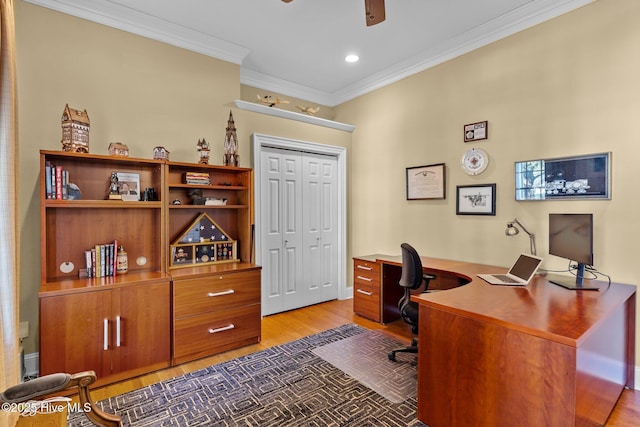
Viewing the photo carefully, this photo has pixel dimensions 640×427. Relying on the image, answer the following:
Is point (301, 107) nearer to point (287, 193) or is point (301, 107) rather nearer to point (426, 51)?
point (287, 193)

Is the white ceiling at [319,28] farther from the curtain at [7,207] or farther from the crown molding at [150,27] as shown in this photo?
the curtain at [7,207]

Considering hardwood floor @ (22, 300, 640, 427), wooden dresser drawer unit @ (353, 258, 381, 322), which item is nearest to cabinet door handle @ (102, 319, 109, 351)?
hardwood floor @ (22, 300, 640, 427)

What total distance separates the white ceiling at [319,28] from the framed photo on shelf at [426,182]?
1229 mm

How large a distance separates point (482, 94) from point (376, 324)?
2.75m

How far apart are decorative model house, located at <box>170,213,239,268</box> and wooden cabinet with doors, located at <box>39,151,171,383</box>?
21 cm

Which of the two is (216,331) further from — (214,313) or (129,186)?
(129,186)

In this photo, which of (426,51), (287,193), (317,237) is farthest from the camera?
(317,237)

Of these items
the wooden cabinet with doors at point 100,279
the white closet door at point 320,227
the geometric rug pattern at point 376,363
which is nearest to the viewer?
the wooden cabinet with doors at point 100,279

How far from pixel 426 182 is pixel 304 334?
225 cm

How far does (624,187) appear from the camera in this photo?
7.85 feet

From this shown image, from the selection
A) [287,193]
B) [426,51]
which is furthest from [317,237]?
[426,51]

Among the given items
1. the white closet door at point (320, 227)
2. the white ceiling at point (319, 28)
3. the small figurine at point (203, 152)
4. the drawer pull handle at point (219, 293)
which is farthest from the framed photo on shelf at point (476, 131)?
the drawer pull handle at point (219, 293)

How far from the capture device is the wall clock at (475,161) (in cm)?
323

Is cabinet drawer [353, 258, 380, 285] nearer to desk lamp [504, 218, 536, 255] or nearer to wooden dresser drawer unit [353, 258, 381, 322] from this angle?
wooden dresser drawer unit [353, 258, 381, 322]
